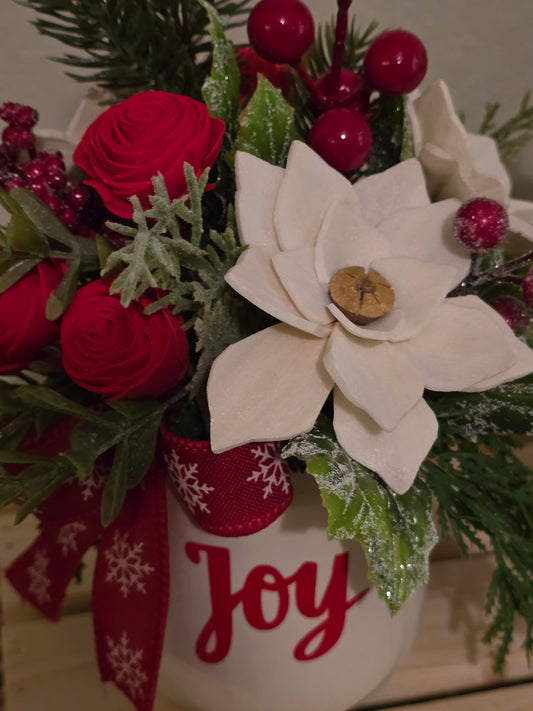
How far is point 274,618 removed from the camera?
44 centimetres

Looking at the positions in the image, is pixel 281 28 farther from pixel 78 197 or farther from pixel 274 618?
pixel 274 618

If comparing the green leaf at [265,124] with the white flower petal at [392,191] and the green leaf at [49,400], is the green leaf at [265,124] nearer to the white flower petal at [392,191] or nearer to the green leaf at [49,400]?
the white flower petal at [392,191]

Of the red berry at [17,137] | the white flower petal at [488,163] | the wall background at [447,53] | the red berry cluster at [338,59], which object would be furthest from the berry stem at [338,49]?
the wall background at [447,53]

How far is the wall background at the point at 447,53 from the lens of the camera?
2.08ft

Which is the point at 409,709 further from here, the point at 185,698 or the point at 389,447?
the point at 389,447

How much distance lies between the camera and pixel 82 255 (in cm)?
37

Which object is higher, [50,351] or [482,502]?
[50,351]

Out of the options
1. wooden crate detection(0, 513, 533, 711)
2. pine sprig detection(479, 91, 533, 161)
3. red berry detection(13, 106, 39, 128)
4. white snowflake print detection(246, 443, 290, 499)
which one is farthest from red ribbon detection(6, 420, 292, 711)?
pine sprig detection(479, 91, 533, 161)

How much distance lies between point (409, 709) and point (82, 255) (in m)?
0.48

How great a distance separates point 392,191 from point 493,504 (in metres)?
0.24

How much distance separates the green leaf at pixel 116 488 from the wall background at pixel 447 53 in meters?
0.47

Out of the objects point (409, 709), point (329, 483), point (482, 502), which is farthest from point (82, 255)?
point (409, 709)

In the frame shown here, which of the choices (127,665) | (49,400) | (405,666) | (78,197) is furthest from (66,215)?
(405,666)

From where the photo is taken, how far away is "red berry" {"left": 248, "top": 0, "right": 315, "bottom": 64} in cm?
37
